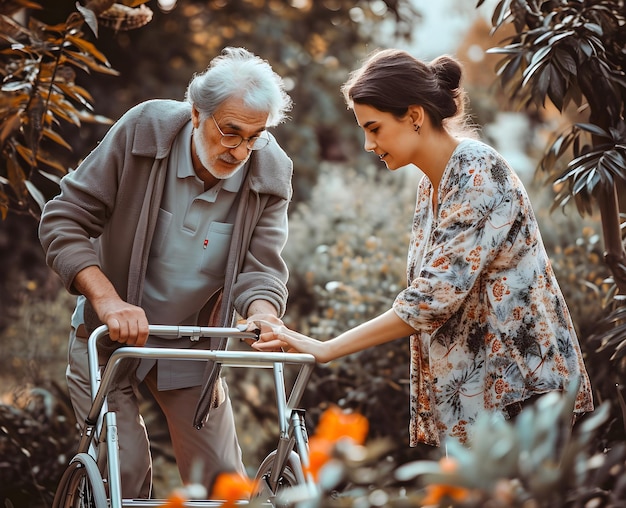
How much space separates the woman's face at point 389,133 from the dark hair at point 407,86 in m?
0.02

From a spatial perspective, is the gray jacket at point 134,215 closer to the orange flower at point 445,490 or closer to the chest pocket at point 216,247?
the chest pocket at point 216,247

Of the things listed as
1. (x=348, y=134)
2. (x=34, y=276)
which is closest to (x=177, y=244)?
(x=34, y=276)

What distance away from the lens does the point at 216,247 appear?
9.68 ft

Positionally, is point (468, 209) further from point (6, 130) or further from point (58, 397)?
point (58, 397)

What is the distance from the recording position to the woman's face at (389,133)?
2459 mm

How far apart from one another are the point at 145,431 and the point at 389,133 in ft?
4.16

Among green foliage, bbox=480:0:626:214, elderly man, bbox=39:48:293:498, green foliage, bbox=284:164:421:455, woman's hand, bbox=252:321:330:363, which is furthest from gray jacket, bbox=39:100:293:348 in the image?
green foliage, bbox=284:164:421:455

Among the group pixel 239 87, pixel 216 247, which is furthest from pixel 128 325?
pixel 239 87

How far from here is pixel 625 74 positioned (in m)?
3.17

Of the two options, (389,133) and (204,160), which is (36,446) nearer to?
(204,160)

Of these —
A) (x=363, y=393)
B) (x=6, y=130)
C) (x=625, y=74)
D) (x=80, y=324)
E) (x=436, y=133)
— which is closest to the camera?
(x=436, y=133)

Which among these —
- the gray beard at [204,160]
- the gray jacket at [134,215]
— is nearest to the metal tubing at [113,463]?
the gray jacket at [134,215]

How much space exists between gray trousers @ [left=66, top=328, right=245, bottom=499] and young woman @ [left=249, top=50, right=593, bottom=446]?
65 cm

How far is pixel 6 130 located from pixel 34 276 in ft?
18.6
